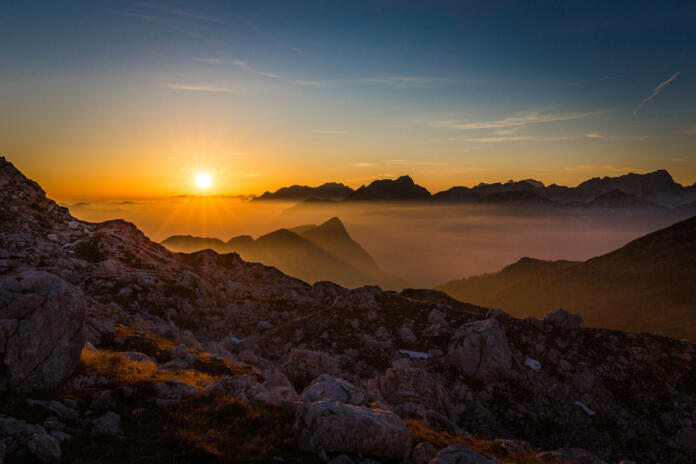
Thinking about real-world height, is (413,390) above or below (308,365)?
below

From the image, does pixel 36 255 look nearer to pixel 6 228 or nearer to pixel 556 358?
pixel 6 228

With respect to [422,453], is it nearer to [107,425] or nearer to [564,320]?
[107,425]

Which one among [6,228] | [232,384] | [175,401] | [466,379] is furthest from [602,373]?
[6,228]

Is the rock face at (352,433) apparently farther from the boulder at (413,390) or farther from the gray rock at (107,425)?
the boulder at (413,390)

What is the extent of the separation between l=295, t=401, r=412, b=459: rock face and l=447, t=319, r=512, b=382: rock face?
30624 mm

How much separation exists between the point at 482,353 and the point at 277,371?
2515 centimetres

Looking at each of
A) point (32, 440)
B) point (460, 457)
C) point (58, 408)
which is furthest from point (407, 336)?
point (32, 440)

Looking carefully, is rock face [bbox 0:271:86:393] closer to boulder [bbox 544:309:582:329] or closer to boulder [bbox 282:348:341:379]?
boulder [bbox 282:348:341:379]

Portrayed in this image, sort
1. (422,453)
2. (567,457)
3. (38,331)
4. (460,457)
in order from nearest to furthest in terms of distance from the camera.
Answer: (460,457) → (422,453) → (38,331) → (567,457)

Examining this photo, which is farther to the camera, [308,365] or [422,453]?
[308,365]

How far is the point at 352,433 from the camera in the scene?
53.9ft

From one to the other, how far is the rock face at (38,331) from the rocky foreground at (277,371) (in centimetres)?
7

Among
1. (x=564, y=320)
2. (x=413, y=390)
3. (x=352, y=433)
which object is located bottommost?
(x=413, y=390)

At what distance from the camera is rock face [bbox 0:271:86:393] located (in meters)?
17.0
